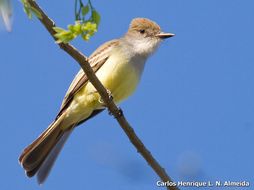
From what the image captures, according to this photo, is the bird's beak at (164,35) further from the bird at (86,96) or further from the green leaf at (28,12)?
the green leaf at (28,12)

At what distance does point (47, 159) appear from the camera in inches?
217

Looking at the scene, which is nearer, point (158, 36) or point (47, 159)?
point (47, 159)

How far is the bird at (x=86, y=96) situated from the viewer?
207 inches

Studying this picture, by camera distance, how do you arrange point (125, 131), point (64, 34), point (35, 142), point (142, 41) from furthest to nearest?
point (142, 41)
point (35, 142)
point (125, 131)
point (64, 34)

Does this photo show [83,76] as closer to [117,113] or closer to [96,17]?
[117,113]

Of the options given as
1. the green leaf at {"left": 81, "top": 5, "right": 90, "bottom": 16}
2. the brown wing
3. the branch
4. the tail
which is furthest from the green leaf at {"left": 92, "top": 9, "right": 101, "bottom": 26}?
the tail

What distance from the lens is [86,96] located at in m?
5.37

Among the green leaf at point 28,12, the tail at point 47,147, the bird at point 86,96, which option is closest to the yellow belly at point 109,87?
the bird at point 86,96

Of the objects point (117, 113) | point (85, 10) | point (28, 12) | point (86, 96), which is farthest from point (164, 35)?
point (28, 12)

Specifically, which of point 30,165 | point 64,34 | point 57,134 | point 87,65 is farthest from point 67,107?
point 64,34

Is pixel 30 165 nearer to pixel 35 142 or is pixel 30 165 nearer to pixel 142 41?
pixel 35 142

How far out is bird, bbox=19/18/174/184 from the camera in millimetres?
5262

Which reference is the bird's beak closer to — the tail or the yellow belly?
the yellow belly

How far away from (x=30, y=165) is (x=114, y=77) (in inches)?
47.9
